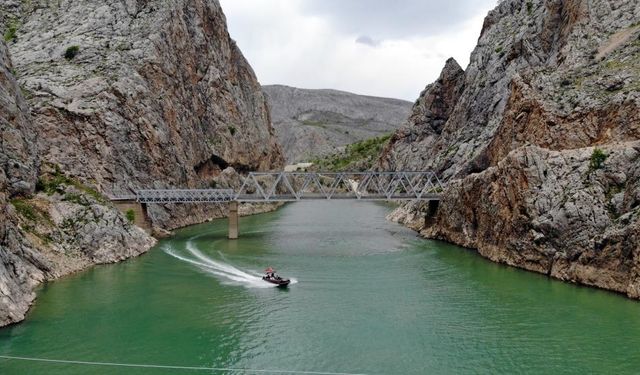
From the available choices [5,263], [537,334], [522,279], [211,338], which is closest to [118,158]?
[5,263]

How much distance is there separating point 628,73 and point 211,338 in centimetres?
4966

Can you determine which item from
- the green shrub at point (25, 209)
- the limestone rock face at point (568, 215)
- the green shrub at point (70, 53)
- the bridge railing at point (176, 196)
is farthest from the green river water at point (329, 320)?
the green shrub at point (70, 53)

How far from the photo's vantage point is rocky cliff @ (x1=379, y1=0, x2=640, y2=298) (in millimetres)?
44875

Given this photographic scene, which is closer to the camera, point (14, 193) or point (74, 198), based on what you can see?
point (14, 193)

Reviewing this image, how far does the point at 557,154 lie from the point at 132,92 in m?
60.9

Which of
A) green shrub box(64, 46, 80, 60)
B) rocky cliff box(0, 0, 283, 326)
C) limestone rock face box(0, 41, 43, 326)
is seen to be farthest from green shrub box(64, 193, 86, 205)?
green shrub box(64, 46, 80, 60)

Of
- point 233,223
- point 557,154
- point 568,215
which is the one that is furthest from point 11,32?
point 568,215

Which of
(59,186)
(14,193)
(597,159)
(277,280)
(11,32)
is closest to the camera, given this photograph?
(277,280)

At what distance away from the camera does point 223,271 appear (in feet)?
177

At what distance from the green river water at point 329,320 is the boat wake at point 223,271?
8.3 inches

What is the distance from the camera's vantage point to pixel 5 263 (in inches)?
1451

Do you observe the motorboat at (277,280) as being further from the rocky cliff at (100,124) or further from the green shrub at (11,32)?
the green shrub at (11,32)

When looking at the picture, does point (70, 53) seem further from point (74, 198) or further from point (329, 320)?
point (329, 320)

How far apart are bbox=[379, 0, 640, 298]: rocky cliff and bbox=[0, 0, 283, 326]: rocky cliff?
1573 inches
